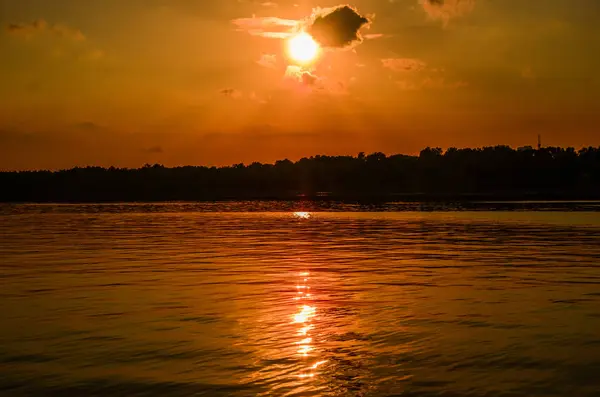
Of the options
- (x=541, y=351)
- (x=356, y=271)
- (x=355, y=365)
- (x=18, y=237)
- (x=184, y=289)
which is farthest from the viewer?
(x=18, y=237)

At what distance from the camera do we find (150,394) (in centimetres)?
1526

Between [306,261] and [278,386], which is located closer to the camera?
[278,386]

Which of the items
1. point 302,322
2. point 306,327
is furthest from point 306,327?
point 302,322

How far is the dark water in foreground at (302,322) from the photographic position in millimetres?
16266

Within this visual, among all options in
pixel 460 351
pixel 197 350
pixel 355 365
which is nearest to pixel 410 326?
pixel 460 351

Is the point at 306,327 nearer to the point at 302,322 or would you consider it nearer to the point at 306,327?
the point at 306,327

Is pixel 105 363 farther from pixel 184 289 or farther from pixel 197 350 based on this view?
pixel 184 289

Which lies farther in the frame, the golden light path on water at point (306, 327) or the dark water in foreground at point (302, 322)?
the golden light path on water at point (306, 327)

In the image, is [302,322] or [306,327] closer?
[306,327]

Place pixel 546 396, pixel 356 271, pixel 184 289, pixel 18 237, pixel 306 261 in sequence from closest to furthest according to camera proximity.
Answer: pixel 546 396 → pixel 184 289 → pixel 356 271 → pixel 306 261 → pixel 18 237

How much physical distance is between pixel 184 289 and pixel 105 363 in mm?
12487

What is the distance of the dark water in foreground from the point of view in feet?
53.4

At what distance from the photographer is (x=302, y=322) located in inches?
896

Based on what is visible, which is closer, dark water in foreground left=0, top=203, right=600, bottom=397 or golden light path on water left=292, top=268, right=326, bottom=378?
dark water in foreground left=0, top=203, right=600, bottom=397
